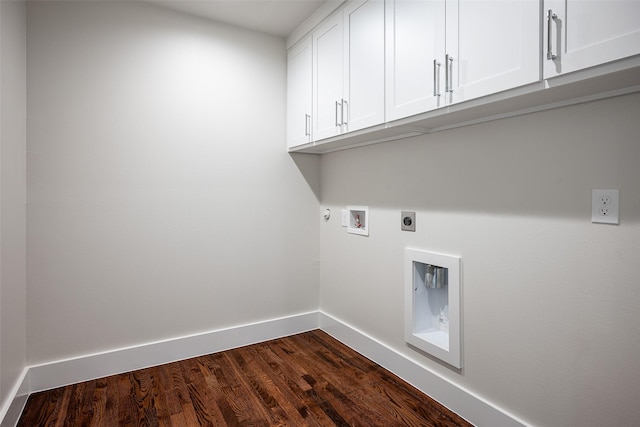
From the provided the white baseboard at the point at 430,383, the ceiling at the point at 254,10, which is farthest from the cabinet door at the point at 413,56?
the white baseboard at the point at 430,383

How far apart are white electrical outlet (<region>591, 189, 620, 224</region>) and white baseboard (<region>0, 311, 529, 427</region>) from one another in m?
0.96

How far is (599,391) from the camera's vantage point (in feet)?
4.44

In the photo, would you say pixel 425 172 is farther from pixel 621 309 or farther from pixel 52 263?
pixel 52 263

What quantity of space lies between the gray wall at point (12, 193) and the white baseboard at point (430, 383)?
1975mm

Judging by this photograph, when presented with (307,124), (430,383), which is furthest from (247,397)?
(307,124)

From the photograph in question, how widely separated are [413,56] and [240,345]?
7.44 ft

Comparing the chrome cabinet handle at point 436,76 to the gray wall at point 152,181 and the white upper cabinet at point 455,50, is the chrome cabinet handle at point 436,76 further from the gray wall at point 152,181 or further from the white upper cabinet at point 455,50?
the gray wall at point 152,181

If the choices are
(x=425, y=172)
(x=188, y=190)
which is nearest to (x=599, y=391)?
(x=425, y=172)

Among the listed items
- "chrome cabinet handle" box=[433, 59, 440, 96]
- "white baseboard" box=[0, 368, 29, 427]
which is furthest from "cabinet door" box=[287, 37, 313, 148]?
"white baseboard" box=[0, 368, 29, 427]

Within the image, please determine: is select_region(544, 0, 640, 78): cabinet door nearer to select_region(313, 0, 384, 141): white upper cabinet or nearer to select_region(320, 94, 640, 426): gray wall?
select_region(320, 94, 640, 426): gray wall

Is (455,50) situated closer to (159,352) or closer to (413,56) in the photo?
(413,56)

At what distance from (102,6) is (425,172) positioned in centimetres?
222

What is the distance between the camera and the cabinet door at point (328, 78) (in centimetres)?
222

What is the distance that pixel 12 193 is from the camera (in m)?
1.80
